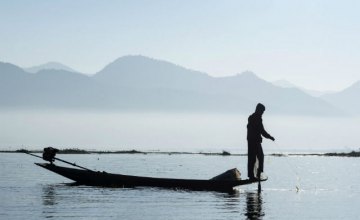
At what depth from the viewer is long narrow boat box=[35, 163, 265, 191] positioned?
33.1 m

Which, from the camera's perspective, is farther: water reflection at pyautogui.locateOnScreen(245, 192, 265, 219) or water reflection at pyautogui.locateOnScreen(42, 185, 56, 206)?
water reflection at pyautogui.locateOnScreen(42, 185, 56, 206)

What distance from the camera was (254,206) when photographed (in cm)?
2675

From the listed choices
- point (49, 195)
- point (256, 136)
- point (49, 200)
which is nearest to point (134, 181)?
point (49, 195)

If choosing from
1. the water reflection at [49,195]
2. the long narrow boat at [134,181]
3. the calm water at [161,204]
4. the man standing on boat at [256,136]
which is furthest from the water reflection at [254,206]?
the water reflection at [49,195]

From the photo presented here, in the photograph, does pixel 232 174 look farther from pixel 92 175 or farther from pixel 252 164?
pixel 92 175

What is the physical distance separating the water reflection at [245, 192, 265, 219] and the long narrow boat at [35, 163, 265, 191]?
2.99ft

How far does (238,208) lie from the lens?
25609 millimetres

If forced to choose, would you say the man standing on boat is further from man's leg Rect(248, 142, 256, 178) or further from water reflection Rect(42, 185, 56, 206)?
water reflection Rect(42, 185, 56, 206)

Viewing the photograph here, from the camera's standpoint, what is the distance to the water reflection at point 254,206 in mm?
23709

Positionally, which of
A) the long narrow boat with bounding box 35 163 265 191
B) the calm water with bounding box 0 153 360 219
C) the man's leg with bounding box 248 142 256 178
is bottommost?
the calm water with bounding box 0 153 360 219

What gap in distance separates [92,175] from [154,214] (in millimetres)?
10915

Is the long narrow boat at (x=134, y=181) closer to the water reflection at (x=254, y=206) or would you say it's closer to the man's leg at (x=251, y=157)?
the man's leg at (x=251, y=157)

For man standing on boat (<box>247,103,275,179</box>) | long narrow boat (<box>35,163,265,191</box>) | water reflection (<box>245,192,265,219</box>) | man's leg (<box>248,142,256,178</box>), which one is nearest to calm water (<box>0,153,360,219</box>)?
water reflection (<box>245,192,265,219</box>)

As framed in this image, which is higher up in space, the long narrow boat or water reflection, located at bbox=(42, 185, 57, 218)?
the long narrow boat
